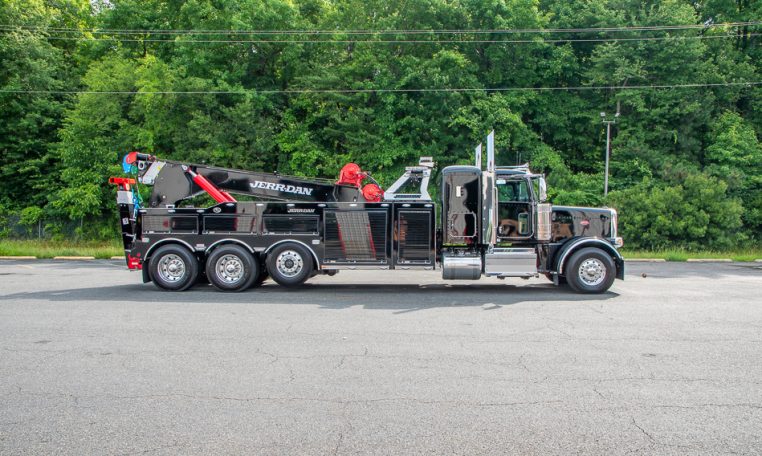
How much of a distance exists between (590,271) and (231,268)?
26.4 feet

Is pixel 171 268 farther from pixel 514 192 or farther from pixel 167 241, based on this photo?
pixel 514 192

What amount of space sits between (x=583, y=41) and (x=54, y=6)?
3754cm

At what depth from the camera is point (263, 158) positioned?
2945 cm

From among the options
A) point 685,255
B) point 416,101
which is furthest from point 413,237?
point 416,101

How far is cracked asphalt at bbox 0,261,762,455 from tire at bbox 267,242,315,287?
1.32 metres

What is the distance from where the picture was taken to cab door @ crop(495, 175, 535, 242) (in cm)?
1212

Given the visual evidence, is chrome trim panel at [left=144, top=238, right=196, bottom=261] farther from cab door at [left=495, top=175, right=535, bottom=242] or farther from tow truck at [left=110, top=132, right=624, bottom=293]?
cab door at [left=495, top=175, right=535, bottom=242]

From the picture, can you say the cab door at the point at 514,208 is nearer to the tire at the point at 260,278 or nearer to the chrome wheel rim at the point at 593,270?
the chrome wheel rim at the point at 593,270

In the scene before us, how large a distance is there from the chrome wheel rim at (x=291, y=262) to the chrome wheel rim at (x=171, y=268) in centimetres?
226

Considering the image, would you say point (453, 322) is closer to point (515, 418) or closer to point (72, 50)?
point (515, 418)

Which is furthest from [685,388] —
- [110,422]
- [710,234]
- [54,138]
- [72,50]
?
[72,50]

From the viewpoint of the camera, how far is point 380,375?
5742 mm

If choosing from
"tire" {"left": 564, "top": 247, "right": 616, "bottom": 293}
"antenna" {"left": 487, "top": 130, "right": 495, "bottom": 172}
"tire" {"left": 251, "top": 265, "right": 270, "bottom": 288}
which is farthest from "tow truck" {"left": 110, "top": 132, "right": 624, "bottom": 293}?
"tire" {"left": 564, "top": 247, "right": 616, "bottom": 293}

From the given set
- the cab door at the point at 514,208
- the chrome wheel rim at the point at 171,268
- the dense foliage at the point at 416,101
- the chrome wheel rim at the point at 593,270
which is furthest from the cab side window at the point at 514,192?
the dense foliage at the point at 416,101
